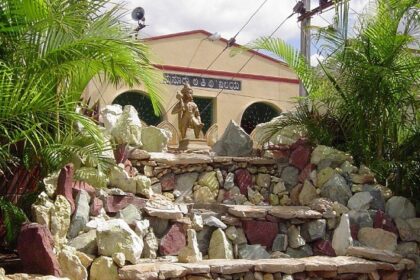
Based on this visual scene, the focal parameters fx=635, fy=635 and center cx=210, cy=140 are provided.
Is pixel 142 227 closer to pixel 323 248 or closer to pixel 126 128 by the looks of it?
pixel 126 128

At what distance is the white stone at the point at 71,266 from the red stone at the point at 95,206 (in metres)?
1.01

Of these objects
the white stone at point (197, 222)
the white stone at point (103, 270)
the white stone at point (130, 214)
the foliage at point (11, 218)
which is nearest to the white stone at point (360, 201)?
the white stone at point (197, 222)

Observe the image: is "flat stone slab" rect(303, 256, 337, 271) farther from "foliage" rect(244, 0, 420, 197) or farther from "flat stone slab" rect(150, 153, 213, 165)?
"flat stone slab" rect(150, 153, 213, 165)

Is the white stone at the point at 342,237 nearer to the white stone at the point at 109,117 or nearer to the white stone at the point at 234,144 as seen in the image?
the white stone at the point at 234,144

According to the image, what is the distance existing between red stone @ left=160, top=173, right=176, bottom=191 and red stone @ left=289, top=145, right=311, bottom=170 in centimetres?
154

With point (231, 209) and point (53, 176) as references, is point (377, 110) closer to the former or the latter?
point (231, 209)

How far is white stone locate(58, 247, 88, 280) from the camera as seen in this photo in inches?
188

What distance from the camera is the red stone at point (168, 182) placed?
25.7ft

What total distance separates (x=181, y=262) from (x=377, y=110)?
3.22m

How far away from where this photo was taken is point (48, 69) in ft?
17.5

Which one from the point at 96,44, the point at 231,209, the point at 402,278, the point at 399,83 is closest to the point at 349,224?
the point at 402,278

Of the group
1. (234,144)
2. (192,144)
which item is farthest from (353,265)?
(192,144)

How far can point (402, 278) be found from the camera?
20.8ft

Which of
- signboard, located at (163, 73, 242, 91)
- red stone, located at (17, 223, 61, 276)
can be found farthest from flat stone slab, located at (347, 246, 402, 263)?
signboard, located at (163, 73, 242, 91)
